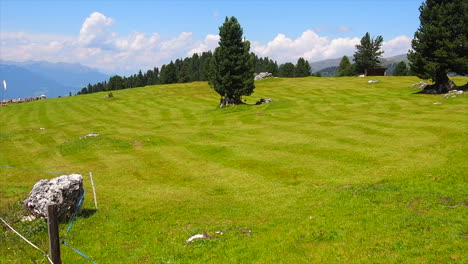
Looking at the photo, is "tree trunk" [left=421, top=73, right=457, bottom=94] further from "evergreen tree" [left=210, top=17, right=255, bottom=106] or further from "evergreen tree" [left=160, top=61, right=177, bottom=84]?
"evergreen tree" [left=160, top=61, right=177, bottom=84]

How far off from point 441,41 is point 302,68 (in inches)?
5059

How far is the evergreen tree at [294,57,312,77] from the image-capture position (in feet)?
603

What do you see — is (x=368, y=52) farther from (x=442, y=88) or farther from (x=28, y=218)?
(x=28, y=218)

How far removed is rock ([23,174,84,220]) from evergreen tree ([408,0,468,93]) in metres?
57.9

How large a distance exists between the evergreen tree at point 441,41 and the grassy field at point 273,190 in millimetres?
14371

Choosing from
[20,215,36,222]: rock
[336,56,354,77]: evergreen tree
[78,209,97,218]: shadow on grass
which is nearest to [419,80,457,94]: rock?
[78,209,97,218]: shadow on grass

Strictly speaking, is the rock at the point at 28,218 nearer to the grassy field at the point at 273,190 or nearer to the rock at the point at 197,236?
the grassy field at the point at 273,190

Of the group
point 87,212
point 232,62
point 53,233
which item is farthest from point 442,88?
point 53,233

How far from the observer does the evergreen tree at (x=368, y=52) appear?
145m

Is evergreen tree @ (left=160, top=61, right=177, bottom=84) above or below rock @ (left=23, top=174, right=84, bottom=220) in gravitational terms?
above

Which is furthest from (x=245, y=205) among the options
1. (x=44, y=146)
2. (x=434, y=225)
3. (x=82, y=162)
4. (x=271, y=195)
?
(x=44, y=146)

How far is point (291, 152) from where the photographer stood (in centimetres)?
2905

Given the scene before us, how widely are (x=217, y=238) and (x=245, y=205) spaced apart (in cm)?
487

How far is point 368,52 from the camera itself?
146 metres
